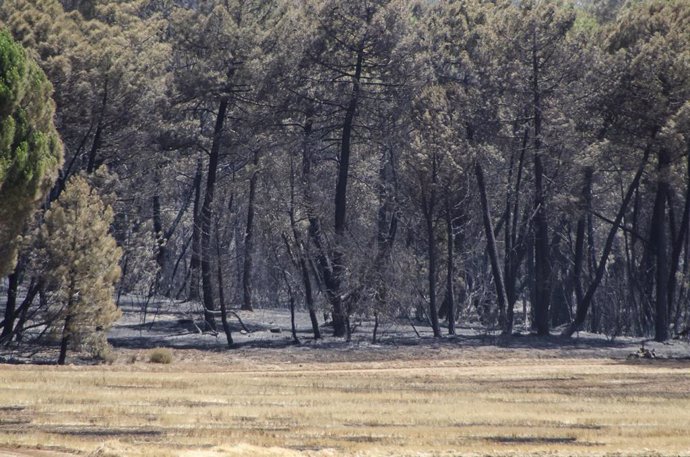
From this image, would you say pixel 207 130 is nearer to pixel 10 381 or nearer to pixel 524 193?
pixel 524 193

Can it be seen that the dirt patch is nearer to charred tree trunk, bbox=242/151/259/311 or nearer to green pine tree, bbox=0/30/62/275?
green pine tree, bbox=0/30/62/275

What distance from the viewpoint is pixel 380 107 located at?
164 ft

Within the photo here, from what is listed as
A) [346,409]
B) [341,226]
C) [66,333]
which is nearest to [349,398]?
[346,409]

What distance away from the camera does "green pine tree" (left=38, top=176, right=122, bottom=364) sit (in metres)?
36.2

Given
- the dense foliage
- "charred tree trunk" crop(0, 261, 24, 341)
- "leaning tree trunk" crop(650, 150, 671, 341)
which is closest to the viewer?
"charred tree trunk" crop(0, 261, 24, 341)

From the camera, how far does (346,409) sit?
25.3 m

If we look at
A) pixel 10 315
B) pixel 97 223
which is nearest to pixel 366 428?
pixel 97 223

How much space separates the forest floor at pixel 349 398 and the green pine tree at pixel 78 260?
178 cm

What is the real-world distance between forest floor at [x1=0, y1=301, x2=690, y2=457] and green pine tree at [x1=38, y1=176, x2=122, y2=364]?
1780mm

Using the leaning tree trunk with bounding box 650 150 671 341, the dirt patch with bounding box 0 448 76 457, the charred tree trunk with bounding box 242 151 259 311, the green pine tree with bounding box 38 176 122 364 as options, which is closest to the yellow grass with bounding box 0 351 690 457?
the dirt patch with bounding box 0 448 76 457

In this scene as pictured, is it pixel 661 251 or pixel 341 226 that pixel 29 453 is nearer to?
pixel 341 226

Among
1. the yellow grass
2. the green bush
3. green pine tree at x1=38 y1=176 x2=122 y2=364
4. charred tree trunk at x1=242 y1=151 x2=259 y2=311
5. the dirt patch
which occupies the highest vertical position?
charred tree trunk at x1=242 y1=151 x2=259 y2=311

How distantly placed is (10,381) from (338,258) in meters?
20.5

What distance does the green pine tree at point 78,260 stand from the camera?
36156mm
